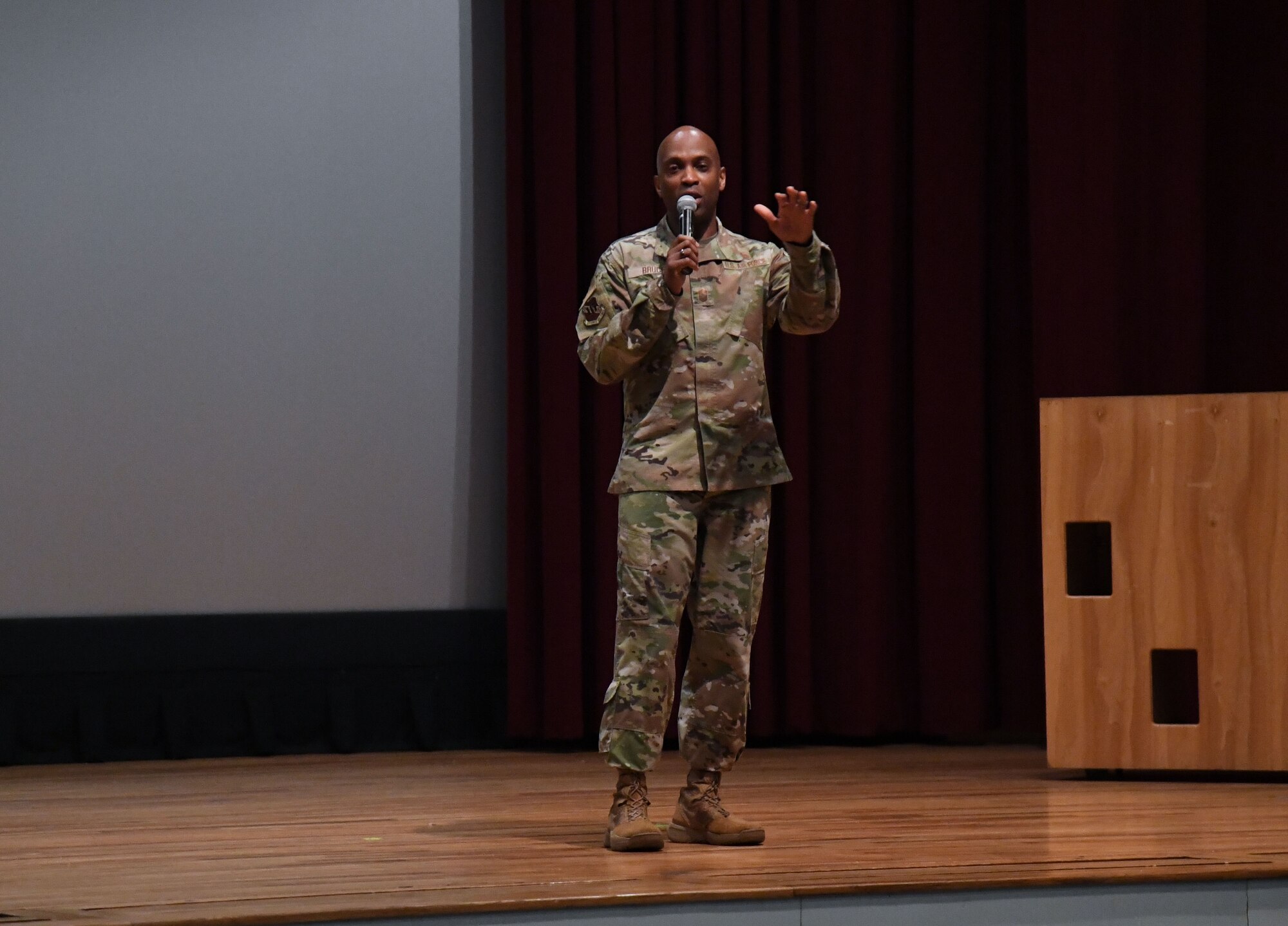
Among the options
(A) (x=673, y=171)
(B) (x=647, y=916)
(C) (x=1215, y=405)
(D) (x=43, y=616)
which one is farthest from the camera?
(D) (x=43, y=616)

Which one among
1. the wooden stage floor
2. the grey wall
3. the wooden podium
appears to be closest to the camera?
the wooden stage floor

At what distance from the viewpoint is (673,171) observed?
264 cm

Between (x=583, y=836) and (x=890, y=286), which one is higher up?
(x=890, y=286)

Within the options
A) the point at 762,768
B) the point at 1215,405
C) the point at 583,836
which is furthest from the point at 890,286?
the point at 583,836

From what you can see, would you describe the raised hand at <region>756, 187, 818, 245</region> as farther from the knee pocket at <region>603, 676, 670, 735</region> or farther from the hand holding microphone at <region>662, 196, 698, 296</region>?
the knee pocket at <region>603, 676, 670, 735</region>

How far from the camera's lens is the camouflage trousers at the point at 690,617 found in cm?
264

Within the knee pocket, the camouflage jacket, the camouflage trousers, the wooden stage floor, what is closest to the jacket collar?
the camouflage jacket

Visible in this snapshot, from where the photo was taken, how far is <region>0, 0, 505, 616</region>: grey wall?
4.16 metres

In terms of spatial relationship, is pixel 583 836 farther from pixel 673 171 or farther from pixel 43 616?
pixel 43 616

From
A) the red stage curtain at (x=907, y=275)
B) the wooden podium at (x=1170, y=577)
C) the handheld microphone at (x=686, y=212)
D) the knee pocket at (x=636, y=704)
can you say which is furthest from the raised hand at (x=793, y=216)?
the red stage curtain at (x=907, y=275)

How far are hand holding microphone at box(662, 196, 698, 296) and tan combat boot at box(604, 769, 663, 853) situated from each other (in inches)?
33.8

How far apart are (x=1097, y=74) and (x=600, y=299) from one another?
2199 mm

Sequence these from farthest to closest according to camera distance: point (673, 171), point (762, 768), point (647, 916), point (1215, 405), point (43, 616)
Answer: point (43, 616) < point (762, 768) < point (1215, 405) < point (673, 171) < point (647, 916)

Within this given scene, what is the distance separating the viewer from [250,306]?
4234 mm
